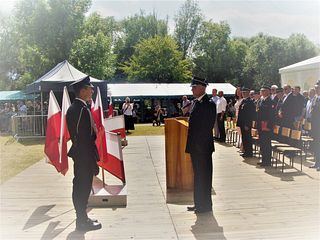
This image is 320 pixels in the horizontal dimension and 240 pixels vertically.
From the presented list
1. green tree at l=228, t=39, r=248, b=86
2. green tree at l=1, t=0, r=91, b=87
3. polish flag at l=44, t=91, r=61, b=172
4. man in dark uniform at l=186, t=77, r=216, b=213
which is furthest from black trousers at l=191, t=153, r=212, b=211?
green tree at l=228, t=39, r=248, b=86

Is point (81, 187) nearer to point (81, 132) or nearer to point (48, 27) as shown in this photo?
point (81, 132)

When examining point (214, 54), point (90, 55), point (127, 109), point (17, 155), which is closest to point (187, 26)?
point (214, 54)

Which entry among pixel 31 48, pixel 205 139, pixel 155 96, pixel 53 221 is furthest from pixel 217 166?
pixel 31 48

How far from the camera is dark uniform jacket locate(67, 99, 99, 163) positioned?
5.77 metres

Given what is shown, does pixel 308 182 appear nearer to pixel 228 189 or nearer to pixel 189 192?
pixel 228 189

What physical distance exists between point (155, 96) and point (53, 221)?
2819cm

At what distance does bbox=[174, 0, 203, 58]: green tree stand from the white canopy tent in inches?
1142

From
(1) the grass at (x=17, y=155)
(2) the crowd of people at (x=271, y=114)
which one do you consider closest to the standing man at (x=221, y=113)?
(2) the crowd of people at (x=271, y=114)

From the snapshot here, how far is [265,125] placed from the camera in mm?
10312

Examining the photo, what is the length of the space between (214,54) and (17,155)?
49161 mm

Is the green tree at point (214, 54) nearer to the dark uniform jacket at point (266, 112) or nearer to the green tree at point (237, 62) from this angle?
the green tree at point (237, 62)

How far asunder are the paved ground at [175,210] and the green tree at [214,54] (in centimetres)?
5052

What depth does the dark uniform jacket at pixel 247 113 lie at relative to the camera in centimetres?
1212

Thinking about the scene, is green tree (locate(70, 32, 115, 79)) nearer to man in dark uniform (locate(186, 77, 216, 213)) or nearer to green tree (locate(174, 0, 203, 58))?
green tree (locate(174, 0, 203, 58))
